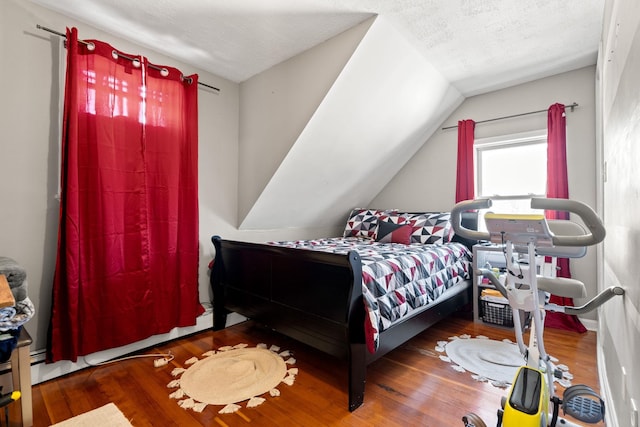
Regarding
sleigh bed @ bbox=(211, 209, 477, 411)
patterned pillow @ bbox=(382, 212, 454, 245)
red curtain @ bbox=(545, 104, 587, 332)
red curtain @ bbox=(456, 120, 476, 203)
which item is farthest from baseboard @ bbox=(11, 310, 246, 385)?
red curtain @ bbox=(545, 104, 587, 332)

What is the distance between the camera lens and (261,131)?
2.93 metres

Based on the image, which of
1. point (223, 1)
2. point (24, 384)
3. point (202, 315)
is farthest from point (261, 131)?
point (24, 384)

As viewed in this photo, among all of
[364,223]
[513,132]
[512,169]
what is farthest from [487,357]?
[513,132]

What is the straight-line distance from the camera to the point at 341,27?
2223mm

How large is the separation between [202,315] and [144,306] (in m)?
0.55

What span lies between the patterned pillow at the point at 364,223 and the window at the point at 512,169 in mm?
1157

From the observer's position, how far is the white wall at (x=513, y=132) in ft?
9.11

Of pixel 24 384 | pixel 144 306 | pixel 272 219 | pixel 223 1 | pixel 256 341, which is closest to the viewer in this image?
pixel 24 384

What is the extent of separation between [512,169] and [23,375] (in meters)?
4.05

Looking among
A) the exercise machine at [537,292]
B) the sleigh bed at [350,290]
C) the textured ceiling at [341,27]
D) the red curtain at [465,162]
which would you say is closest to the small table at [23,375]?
the sleigh bed at [350,290]

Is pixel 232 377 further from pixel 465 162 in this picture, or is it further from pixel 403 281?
pixel 465 162

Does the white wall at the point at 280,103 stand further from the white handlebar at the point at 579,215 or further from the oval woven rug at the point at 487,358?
the oval woven rug at the point at 487,358

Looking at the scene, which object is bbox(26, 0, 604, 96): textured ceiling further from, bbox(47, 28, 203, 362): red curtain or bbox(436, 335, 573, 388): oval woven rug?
bbox(436, 335, 573, 388): oval woven rug

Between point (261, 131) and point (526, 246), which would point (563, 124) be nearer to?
point (526, 246)
